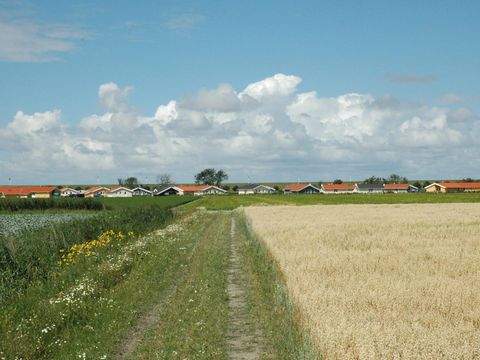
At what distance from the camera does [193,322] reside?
1228 cm

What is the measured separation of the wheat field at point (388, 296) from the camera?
23.9 feet

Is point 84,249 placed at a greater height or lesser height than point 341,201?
lesser

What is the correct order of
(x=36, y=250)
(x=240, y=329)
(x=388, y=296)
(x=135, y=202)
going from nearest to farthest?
(x=388, y=296), (x=240, y=329), (x=36, y=250), (x=135, y=202)

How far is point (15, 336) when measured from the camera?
36.3 ft

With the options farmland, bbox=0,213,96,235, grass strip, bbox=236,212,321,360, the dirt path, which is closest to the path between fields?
the dirt path

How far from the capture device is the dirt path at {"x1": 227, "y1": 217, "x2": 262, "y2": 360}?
1030 cm

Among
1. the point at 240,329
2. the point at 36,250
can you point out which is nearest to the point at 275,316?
the point at 240,329

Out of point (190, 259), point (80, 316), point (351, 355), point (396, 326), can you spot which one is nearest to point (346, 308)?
point (396, 326)

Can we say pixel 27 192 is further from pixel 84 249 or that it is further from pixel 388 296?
pixel 388 296

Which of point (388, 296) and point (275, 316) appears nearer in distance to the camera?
point (388, 296)

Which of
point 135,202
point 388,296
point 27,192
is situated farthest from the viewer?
point 27,192

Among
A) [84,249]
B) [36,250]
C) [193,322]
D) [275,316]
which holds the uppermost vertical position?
[36,250]

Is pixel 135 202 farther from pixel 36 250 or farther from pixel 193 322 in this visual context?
pixel 193 322

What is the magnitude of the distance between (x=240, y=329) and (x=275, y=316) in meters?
0.92
